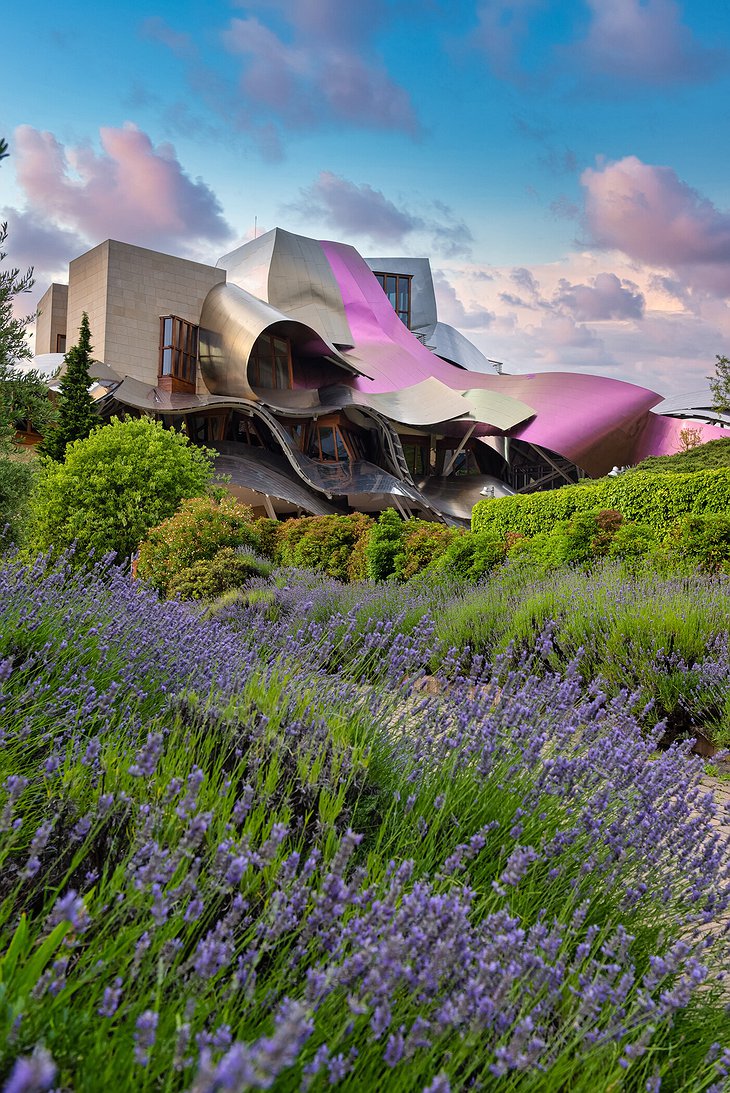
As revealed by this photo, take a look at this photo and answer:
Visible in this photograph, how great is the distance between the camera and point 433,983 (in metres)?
1.15

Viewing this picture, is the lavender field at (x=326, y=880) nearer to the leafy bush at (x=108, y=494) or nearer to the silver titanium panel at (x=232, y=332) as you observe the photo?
the leafy bush at (x=108, y=494)

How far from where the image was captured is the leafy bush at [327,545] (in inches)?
544

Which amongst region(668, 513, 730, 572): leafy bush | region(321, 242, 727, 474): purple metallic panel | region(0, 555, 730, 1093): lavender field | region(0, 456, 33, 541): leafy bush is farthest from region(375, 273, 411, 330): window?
region(0, 555, 730, 1093): lavender field

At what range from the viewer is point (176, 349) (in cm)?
3300

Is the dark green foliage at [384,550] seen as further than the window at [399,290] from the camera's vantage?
No

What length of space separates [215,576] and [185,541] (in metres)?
1.73

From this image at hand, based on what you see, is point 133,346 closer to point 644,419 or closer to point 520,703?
point 644,419

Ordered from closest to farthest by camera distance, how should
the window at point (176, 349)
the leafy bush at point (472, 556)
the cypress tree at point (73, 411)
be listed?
1. the leafy bush at point (472, 556)
2. the cypress tree at point (73, 411)
3. the window at point (176, 349)

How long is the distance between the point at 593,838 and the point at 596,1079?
735 mm

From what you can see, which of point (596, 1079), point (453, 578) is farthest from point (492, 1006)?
point (453, 578)

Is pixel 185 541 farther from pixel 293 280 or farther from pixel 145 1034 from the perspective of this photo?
pixel 293 280

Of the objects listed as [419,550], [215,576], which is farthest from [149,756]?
[419,550]

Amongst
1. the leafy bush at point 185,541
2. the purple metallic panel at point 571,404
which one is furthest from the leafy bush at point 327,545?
the purple metallic panel at point 571,404

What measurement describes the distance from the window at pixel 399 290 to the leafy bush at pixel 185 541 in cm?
3938
